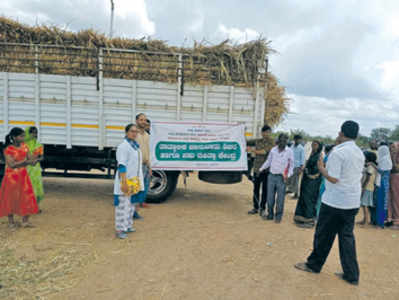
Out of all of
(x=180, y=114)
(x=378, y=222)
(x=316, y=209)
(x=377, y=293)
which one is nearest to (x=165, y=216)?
(x=180, y=114)

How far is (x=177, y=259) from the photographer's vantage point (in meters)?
3.40

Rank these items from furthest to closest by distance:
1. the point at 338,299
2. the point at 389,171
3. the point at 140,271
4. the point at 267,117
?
the point at 267,117 → the point at 389,171 → the point at 140,271 → the point at 338,299

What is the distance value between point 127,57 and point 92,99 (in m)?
1.08

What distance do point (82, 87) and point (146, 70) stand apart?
4.27ft

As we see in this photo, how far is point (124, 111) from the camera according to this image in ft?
18.1

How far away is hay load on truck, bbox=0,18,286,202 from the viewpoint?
5.46 m

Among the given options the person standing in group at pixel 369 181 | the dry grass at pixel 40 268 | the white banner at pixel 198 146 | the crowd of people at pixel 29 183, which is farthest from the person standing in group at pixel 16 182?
the person standing in group at pixel 369 181

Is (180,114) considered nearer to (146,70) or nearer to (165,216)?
(146,70)

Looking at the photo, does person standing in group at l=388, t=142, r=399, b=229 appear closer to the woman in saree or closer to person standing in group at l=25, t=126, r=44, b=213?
the woman in saree

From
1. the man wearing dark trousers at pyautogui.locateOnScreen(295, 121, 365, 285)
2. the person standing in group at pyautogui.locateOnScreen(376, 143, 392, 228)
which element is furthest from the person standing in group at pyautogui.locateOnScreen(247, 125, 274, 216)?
the man wearing dark trousers at pyautogui.locateOnScreen(295, 121, 365, 285)

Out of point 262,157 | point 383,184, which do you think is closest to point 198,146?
point 262,157

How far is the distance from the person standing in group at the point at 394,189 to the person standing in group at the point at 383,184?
0.10 m

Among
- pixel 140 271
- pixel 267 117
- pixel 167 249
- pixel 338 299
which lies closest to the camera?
pixel 338 299

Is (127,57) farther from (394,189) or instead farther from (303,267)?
(394,189)
